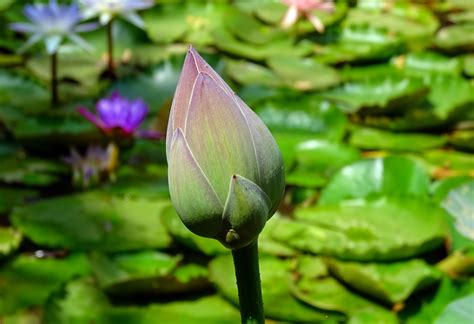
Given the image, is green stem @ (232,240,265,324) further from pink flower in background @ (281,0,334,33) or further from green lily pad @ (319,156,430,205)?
pink flower in background @ (281,0,334,33)

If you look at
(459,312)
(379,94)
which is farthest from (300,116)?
(459,312)

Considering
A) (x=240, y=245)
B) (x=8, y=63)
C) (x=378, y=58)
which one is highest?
(x=240, y=245)


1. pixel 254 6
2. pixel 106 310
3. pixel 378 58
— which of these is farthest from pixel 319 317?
pixel 254 6

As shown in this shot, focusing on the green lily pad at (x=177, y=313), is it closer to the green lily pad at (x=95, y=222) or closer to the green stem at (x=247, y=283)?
the green lily pad at (x=95, y=222)

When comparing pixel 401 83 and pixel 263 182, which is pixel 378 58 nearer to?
pixel 401 83

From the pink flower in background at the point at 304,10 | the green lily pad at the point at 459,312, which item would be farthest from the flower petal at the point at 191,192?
the pink flower in background at the point at 304,10

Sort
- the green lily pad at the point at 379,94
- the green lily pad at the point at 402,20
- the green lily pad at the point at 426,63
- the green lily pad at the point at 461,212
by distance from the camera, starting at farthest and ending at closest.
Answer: the green lily pad at the point at 402,20, the green lily pad at the point at 426,63, the green lily pad at the point at 379,94, the green lily pad at the point at 461,212

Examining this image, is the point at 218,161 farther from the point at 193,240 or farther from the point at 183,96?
the point at 193,240
